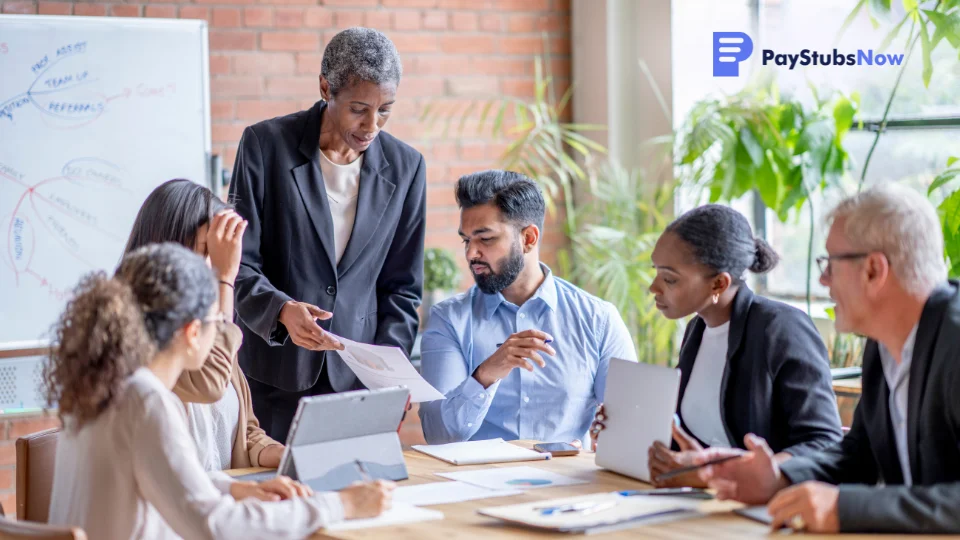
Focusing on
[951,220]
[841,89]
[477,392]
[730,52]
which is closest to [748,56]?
[730,52]

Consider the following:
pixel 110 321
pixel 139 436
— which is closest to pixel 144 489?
pixel 139 436

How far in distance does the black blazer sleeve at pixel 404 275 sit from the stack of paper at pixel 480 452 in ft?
1.67

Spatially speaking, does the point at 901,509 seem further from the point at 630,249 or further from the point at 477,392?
the point at 630,249

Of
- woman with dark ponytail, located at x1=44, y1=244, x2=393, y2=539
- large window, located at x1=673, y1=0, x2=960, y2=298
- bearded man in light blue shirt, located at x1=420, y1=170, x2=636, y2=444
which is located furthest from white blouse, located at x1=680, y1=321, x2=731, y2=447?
large window, located at x1=673, y1=0, x2=960, y2=298

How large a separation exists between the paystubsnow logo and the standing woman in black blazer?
79.7 inches

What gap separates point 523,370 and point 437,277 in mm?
1681

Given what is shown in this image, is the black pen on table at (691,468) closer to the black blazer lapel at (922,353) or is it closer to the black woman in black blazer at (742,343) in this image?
the black woman in black blazer at (742,343)

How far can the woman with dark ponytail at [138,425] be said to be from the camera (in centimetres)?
179

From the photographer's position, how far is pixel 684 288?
242 cm

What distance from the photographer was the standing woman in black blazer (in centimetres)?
284

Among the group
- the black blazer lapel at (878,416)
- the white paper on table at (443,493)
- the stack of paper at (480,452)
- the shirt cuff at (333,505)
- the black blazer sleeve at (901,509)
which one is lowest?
the stack of paper at (480,452)

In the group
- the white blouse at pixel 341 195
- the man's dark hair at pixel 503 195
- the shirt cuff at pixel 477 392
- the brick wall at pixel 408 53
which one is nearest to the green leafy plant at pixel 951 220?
the man's dark hair at pixel 503 195

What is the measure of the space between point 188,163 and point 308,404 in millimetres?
2352

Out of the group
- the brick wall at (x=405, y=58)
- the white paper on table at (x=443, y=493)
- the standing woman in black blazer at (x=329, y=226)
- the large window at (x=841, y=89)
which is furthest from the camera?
the brick wall at (x=405, y=58)
